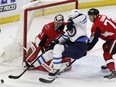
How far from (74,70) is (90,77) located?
25cm

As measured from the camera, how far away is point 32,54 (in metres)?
4.29

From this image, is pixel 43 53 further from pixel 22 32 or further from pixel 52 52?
pixel 22 32

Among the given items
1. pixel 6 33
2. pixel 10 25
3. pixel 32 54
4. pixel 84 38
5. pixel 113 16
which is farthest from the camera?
pixel 113 16

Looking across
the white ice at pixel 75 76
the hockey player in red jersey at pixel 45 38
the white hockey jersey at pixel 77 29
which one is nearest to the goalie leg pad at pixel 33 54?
the hockey player in red jersey at pixel 45 38

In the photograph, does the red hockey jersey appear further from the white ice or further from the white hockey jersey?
the white ice

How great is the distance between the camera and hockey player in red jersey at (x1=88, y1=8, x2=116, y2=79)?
4023 mm

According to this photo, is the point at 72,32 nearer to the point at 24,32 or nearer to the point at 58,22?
the point at 58,22

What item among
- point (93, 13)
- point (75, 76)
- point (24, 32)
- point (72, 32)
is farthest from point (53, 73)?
point (93, 13)

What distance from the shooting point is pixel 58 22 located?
4.14 metres

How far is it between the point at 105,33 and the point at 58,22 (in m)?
0.47

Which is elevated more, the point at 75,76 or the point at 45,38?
the point at 45,38

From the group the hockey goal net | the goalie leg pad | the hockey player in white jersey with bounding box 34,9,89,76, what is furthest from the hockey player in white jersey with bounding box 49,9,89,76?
the hockey goal net

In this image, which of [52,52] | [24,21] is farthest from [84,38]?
[24,21]

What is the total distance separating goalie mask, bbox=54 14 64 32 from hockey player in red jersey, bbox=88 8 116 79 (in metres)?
0.28
